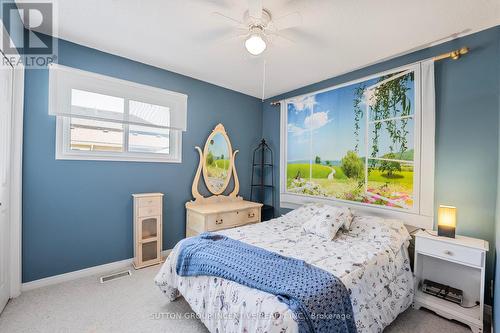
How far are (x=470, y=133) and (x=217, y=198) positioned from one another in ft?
10.1

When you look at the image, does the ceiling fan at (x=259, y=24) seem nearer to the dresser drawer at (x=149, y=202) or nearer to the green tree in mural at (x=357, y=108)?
the green tree in mural at (x=357, y=108)

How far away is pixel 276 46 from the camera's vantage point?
2416 millimetres

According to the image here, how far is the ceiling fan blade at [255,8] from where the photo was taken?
1.61 m

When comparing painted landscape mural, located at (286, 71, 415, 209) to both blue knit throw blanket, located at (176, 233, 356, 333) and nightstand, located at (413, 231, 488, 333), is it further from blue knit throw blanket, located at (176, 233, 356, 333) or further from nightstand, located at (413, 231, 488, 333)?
blue knit throw blanket, located at (176, 233, 356, 333)

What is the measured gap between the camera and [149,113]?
296 centimetres

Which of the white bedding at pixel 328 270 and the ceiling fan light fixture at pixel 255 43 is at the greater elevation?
the ceiling fan light fixture at pixel 255 43

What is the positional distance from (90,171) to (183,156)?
1125mm

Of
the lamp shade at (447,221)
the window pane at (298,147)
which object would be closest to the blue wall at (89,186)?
the window pane at (298,147)

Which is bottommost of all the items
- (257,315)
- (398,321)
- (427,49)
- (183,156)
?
(398,321)

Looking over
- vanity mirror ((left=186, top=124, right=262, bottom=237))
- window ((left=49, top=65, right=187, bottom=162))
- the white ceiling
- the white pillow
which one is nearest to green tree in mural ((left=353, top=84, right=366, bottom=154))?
the white ceiling

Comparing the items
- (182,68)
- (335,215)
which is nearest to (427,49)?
(335,215)

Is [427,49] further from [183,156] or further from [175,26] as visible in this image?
[183,156]

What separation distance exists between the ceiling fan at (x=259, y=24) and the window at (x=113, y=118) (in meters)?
1.50

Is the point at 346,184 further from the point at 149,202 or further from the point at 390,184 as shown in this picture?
the point at 149,202
